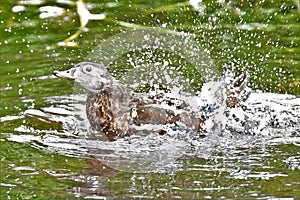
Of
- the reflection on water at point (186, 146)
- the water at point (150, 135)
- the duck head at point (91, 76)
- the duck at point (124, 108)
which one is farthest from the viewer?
the duck head at point (91, 76)

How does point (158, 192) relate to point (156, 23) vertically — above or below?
below

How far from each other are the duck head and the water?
1.03 ft

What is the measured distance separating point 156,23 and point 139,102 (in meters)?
2.26

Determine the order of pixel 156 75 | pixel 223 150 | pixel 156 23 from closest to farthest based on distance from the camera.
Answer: pixel 223 150, pixel 156 75, pixel 156 23

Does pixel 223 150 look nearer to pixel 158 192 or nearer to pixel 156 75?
→ pixel 158 192

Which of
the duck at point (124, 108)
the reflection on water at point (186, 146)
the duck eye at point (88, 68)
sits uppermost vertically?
the duck eye at point (88, 68)

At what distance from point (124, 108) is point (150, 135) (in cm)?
32

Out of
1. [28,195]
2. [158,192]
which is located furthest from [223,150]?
[28,195]

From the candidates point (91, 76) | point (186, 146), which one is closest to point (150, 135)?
point (186, 146)

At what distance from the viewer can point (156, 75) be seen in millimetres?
7512

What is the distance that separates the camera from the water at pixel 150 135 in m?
5.28

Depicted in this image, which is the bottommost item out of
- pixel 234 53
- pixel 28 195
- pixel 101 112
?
pixel 28 195

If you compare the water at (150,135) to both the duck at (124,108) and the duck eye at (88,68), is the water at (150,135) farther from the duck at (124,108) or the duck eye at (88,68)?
the duck eye at (88,68)

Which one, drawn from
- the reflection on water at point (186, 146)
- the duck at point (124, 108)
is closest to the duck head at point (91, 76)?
the duck at point (124, 108)
